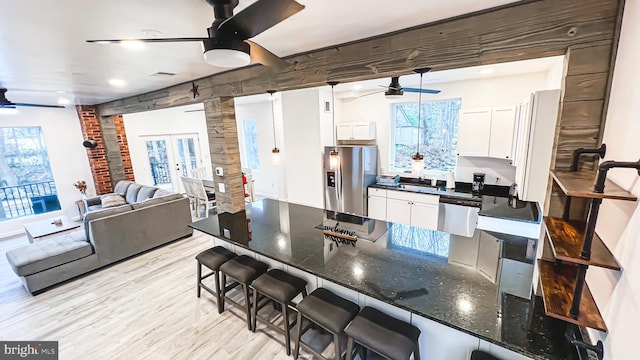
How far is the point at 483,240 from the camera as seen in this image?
2109 millimetres

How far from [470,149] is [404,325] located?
3053 millimetres

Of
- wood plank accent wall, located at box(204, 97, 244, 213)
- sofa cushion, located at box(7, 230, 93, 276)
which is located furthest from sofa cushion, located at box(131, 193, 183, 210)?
wood plank accent wall, located at box(204, 97, 244, 213)

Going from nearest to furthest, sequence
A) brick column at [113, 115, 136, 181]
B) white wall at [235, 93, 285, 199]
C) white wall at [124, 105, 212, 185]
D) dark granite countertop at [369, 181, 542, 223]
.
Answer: dark granite countertop at [369, 181, 542, 223] → brick column at [113, 115, 136, 181] → white wall at [124, 105, 212, 185] → white wall at [235, 93, 285, 199]

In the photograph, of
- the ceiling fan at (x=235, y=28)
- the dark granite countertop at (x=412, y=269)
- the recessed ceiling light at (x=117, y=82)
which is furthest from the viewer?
the recessed ceiling light at (x=117, y=82)

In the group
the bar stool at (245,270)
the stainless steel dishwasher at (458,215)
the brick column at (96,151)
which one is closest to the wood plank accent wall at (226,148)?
the bar stool at (245,270)

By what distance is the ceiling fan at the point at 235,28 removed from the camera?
3.65 feet

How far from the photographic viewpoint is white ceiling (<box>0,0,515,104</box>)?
4.67ft

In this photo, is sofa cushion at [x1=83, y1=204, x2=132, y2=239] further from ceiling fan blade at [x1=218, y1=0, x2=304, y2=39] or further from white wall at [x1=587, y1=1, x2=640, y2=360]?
white wall at [x1=587, y1=1, x2=640, y2=360]

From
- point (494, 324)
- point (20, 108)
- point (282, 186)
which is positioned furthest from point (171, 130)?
point (494, 324)

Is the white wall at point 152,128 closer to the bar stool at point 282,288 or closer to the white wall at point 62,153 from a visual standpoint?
the white wall at point 62,153

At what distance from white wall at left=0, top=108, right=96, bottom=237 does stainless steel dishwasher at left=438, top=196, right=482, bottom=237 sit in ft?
24.9

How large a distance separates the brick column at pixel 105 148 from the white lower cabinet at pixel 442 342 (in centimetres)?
706

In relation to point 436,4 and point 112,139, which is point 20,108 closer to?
point 112,139

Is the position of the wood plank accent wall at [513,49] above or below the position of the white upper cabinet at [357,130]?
above
